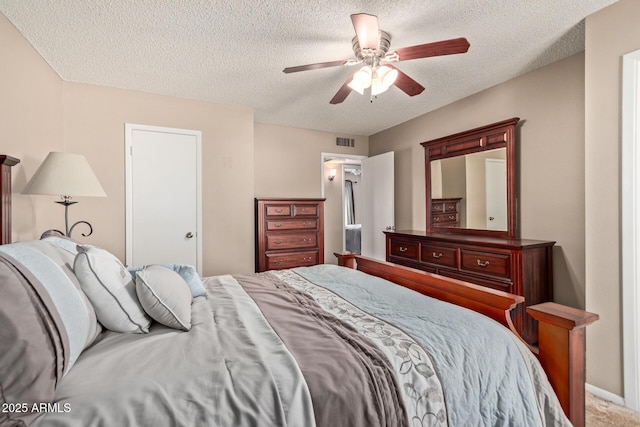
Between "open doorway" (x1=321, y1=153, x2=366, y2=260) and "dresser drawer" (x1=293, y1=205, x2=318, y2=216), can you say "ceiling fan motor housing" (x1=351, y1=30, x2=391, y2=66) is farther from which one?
"open doorway" (x1=321, y1=153, x2=366, y2=260)

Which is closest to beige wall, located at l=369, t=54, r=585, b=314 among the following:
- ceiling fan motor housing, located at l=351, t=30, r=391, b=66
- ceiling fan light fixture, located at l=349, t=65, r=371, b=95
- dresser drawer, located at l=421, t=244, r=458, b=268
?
dresser drawer, located at l=421, t=244, r=458, b=268

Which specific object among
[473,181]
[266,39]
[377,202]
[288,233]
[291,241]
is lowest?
[291,241]

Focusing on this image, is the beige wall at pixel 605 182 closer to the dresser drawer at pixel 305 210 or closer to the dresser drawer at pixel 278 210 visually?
the dresser drawer at pixel 305 210

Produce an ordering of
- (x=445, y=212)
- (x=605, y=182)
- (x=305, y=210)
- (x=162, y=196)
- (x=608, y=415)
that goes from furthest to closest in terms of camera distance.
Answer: (x=305, y=210)
(x=445, y=212)
(x=162, y=196)
(x=605, y=182)
(x=608, y=415)

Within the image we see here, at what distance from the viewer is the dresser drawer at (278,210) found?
380 cm

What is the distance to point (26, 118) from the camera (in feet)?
7.16

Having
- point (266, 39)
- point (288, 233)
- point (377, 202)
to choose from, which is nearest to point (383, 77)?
point (266, 39)

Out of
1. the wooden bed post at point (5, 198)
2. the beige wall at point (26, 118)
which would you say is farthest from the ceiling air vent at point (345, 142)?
the wooden bed post at point (5, 198)

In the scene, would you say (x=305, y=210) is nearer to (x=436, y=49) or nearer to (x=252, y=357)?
(x=436, y=49)

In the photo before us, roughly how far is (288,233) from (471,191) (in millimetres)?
2247

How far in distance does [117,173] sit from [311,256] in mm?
2410

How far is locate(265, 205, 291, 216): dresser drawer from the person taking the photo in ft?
12.5

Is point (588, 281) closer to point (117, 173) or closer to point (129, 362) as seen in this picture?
point (129, 362)

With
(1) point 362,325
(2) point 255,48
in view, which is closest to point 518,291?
(1) point 362,325
